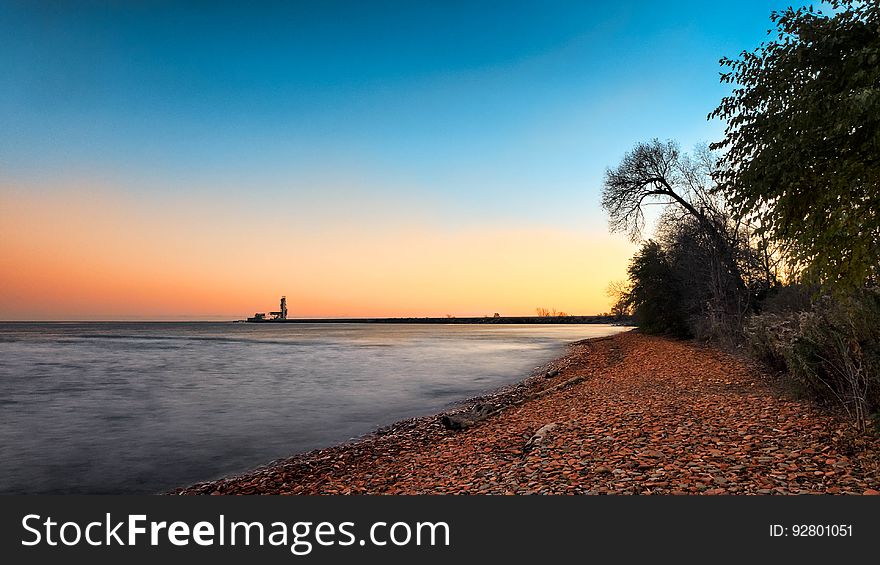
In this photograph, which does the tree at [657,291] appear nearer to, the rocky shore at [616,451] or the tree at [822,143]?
the rocky shore at [616,451]

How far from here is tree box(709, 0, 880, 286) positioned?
24.1ft

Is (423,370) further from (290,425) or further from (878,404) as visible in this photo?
(878,404)

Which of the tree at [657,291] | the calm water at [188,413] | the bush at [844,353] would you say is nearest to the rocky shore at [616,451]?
the bush at [844,353]

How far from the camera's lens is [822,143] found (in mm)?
7867

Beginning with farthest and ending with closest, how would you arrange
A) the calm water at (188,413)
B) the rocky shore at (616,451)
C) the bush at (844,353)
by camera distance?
1. the calm water at (188,413)
2. the bush at (844,353)
3. the rocky shore at (616,451)

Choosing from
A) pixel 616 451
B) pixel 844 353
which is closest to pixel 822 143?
pixel 844 353

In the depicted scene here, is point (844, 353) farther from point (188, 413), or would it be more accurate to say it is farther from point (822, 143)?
point (188, 413)

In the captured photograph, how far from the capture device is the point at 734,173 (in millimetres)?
10086

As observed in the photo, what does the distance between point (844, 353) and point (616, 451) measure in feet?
12.6

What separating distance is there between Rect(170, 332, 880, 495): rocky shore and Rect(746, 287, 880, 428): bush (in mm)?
429

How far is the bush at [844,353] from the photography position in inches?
298

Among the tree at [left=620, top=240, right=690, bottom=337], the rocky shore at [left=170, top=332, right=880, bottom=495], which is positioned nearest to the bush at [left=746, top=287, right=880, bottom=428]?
the rocky shore at [left=170, top=332, right=880, bottom=495]

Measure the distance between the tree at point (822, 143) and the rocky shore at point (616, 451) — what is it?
2698mm

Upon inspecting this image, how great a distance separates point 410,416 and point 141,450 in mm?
7496
